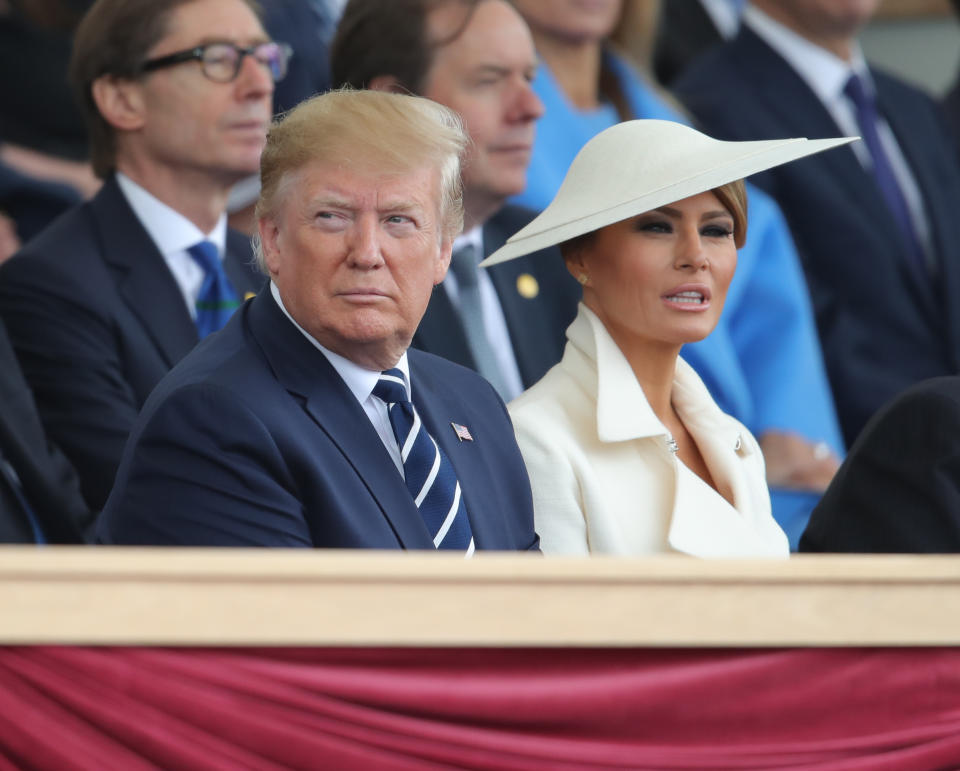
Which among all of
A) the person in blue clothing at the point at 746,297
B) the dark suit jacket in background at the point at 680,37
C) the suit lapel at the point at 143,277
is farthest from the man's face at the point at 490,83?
the dark suit jacket in background at the point at 680,37

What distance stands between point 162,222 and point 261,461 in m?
1.05

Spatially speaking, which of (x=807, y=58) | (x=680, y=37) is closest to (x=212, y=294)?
(x=807, y=58)

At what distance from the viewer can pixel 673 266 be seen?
6.93 feet

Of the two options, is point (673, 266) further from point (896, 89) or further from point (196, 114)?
point (896, 89)

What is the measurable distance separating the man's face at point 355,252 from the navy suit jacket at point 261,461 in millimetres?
43

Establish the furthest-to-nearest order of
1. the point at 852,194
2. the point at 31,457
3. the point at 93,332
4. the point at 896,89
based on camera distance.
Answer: the point at 896,89 → the point at 852,194 → the point at 93,332 → the point at 31,457

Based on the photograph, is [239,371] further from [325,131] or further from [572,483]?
[572,483]

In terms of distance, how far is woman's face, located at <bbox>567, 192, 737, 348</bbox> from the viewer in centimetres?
211

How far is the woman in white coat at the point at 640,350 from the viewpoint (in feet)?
6.82

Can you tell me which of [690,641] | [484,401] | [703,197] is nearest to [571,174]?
[703,197]

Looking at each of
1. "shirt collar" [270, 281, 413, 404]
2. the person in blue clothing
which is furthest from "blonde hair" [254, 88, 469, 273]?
the person in blue clothing

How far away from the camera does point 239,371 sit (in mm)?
1814

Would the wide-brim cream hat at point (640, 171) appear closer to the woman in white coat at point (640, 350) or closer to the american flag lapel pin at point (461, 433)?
the woman in white coat at point (640, 350)

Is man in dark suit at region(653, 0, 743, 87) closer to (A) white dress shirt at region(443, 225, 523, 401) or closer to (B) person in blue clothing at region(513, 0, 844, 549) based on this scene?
(B) person in blue clothing at region(513, 0, 844, 549)
